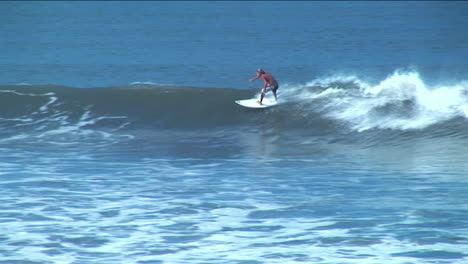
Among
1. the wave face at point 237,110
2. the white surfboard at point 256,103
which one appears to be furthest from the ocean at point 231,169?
the white surfboard at point 256,103

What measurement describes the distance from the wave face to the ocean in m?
0.07

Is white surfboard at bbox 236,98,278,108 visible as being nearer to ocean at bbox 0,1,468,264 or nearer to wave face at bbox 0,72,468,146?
wave face at bbox 0,72,468,146

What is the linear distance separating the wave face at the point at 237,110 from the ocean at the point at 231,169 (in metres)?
0.07

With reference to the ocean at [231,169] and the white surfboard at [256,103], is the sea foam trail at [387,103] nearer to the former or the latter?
the ocean at [231,169]

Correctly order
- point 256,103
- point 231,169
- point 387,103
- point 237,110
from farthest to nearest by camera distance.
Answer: point 256,103, point 237,110, point 387,103, point 231,169

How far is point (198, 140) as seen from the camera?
19.6 metres

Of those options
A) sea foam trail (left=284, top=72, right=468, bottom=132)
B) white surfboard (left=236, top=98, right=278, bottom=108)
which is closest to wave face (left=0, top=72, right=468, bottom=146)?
sea foam trail (left=284, top=72, right=468, bottom=132)

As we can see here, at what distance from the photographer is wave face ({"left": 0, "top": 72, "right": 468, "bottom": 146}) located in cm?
2048

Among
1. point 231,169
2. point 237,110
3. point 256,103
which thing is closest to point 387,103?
point 256,103

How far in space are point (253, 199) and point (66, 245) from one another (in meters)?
3.56

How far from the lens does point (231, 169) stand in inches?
607

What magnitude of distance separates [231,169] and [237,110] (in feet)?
25.3

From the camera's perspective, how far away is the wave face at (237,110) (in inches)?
806

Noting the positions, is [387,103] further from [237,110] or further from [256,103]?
[237,110]
